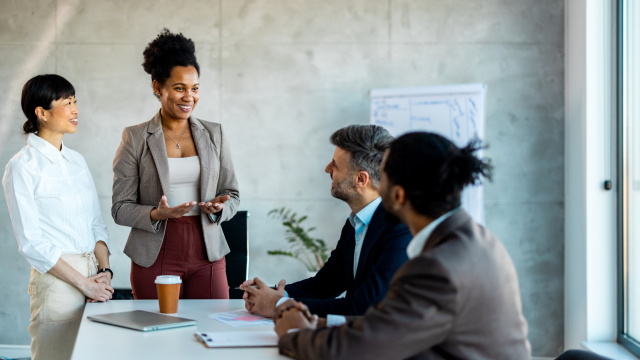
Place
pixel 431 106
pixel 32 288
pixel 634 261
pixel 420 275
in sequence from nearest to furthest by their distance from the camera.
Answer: pixel 420 275 < pixel 32 288 < pixel 634 261 < pixel 431 106

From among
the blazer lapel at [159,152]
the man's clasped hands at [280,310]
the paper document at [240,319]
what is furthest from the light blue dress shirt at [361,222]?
the blazer lapel at [159,152]

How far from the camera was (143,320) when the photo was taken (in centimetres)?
158

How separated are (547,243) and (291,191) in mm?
1974

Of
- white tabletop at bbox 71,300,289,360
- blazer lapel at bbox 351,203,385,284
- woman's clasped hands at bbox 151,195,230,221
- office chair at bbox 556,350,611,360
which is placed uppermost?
woman's clasped hands at bbox 151,195,230,221

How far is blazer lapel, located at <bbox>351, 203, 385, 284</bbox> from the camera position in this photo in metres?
1.77

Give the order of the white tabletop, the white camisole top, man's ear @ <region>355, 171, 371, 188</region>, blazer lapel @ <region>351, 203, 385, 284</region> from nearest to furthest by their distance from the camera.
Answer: the white tabletop → blazer lapel @ <region>351, 203, 385, 284</region> → man's ear @ <region>355, 171, 371, 188</region> → the white camisole top

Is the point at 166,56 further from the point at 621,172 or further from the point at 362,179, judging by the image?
the point at 621,172

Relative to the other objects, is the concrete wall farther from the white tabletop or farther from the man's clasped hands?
the white tabletop

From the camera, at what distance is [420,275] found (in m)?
1.03

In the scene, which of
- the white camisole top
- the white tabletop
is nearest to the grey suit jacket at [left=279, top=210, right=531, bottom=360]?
the white tabletop

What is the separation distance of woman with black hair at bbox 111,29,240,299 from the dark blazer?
1.56 feet

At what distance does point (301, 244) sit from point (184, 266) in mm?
1813

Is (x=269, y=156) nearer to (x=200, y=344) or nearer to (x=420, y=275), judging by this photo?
(x=200, y=344)

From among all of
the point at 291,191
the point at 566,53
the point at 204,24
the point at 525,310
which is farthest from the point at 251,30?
the point at 525,310
